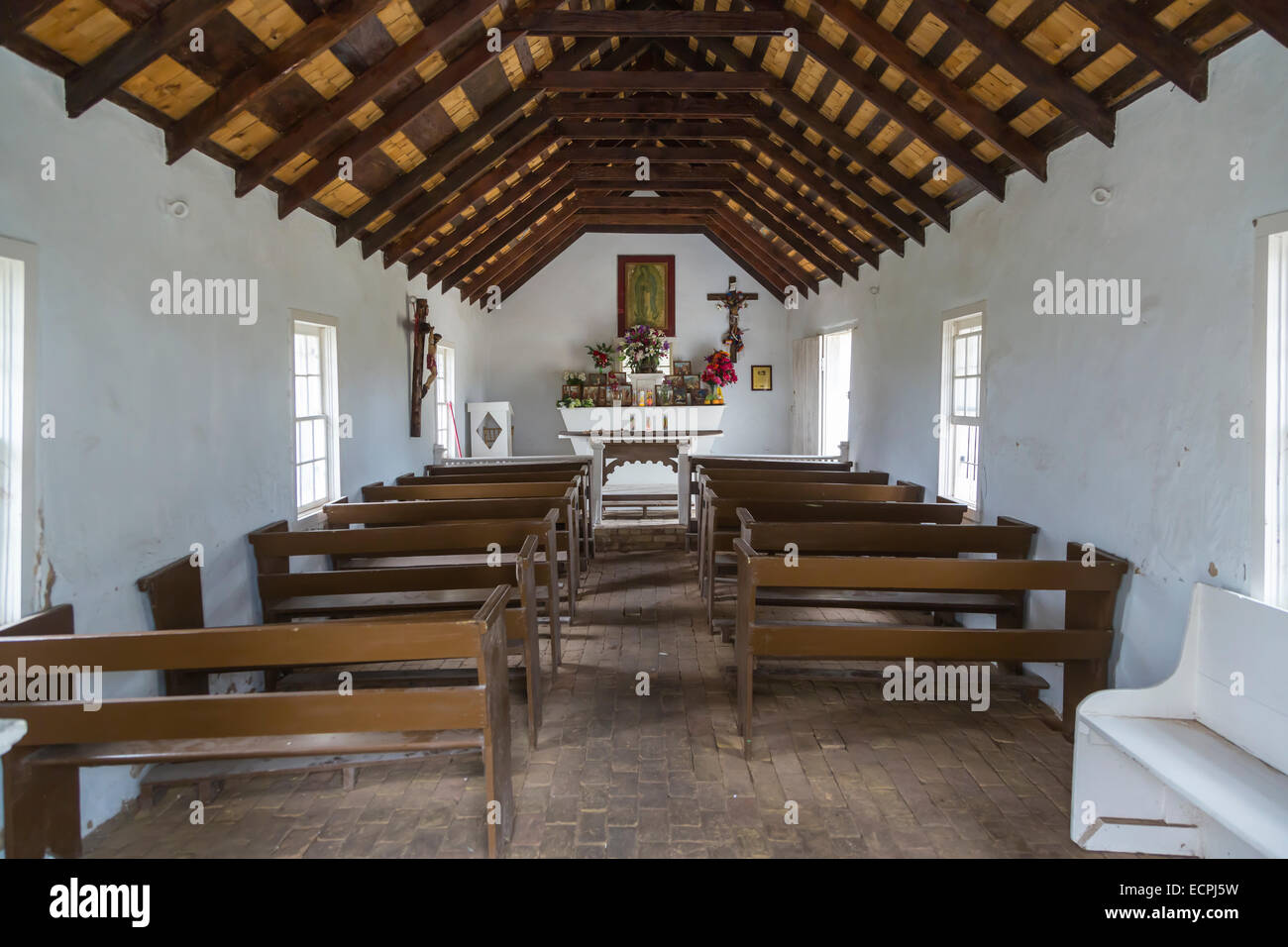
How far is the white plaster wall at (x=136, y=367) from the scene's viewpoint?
9.91 feet

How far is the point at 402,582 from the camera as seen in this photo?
428 cm

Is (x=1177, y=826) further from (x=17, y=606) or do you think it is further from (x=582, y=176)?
(x=582, y=176)

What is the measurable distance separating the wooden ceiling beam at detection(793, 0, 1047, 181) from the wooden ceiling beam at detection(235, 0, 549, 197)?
6.64ft

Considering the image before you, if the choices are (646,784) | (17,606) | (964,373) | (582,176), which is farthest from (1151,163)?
(582,176)

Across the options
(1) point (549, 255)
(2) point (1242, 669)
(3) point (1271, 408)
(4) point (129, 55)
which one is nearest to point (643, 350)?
(1) point (549, 255)

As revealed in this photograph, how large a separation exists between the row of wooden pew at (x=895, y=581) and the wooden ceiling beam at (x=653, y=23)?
295 centimetres

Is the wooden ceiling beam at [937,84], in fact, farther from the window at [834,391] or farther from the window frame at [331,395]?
the window at [834,391]

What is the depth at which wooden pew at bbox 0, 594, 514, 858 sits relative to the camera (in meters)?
2.52

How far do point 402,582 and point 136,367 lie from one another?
1.55 m

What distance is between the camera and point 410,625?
104 inches

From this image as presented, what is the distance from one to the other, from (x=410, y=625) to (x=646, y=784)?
4.46ft

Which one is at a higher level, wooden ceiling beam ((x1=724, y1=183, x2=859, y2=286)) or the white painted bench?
wooden ceiling beam ((x1=724, y1=183, x2=859, y2=286))

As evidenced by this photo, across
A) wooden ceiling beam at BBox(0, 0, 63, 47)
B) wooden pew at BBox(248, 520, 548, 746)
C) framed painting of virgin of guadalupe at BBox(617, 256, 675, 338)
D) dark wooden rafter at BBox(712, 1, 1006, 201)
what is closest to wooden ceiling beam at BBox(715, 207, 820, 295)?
framed painting of virgin of guadalupe at BBox(617, 256, 675, 338)

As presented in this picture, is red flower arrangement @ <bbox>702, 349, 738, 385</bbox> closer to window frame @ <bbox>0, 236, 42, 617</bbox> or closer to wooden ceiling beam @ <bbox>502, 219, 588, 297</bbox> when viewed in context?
wooden ceiling beam @ <bbox>502, 219, 588, 297</bbox>
